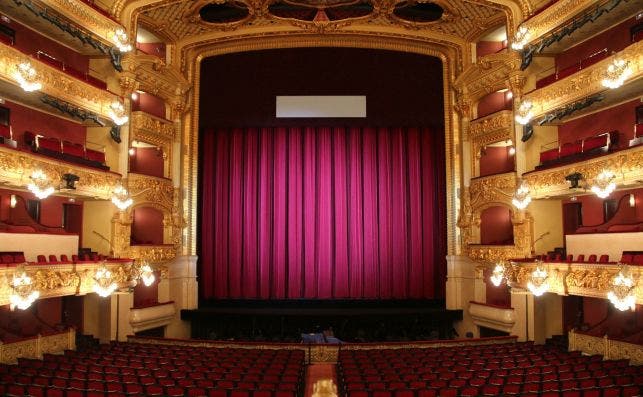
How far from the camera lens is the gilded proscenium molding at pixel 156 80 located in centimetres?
1566

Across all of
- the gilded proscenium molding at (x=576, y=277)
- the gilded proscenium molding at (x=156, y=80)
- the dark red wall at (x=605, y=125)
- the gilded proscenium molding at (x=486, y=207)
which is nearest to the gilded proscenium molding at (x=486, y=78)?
the dark red wall at (x=605, y=125)

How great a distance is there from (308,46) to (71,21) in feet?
24.2

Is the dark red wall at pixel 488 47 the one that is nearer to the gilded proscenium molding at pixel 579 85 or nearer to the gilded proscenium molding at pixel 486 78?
the gilded proscenium molding at pixel 486 78

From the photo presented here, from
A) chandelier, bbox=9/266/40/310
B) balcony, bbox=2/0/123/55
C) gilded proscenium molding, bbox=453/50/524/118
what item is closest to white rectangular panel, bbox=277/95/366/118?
gilded proscenium molding, bbox=453/50/524/118

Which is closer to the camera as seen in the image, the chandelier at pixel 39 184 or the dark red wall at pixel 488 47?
the chandelier at pixel 39 184

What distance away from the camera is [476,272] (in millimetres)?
16922

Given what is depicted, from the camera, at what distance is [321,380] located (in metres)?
11.0

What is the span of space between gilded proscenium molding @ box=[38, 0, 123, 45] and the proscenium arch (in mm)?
3324

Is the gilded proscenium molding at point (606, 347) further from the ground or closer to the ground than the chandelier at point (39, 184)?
closer to the ground

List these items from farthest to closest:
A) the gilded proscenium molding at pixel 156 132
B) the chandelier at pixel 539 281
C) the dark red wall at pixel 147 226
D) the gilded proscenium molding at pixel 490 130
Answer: the dark red wall at pixel 147 226 < the gilded proscenium molding at pixel 156 132 < the gilded proscenium molding at pixel 490 130 < the chandelier at pixel 539 281

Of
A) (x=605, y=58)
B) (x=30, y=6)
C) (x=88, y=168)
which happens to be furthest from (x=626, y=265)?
(x=30, y=6)

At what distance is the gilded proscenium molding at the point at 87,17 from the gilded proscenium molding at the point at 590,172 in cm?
1213

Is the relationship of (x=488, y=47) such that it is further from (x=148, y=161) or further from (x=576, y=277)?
(x=148, y=161)

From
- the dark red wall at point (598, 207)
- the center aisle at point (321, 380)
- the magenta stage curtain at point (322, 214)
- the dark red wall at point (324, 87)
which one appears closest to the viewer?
the center aisle at point (321, 380)
